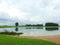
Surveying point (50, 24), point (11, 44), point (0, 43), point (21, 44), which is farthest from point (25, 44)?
point (50, 24)

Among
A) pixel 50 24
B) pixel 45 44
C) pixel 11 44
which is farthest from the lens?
pixel 50 24

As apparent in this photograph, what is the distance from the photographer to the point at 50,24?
603 ft

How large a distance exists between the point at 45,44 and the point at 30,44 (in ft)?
8.31

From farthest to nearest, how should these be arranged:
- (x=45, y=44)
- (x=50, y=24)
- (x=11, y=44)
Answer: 1. (x=50, y=24)
2. (x=45, y=44)
3. (x=11, y=44)

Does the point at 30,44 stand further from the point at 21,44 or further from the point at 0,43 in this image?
the point at 0,43

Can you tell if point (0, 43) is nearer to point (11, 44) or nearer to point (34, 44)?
point (11, 44)

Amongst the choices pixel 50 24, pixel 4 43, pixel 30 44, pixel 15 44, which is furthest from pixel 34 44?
pixel 50 24

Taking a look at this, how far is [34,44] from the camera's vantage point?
76.0ft

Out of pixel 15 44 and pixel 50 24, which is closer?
pixel 15 44

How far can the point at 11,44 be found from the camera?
22312 millimetres

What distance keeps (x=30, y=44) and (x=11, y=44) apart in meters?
2.63

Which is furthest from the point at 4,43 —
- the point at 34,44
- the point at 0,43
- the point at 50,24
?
the point at 50,24

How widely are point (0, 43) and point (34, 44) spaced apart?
4.65 metres

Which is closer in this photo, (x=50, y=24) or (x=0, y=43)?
(x=0, y=43)
